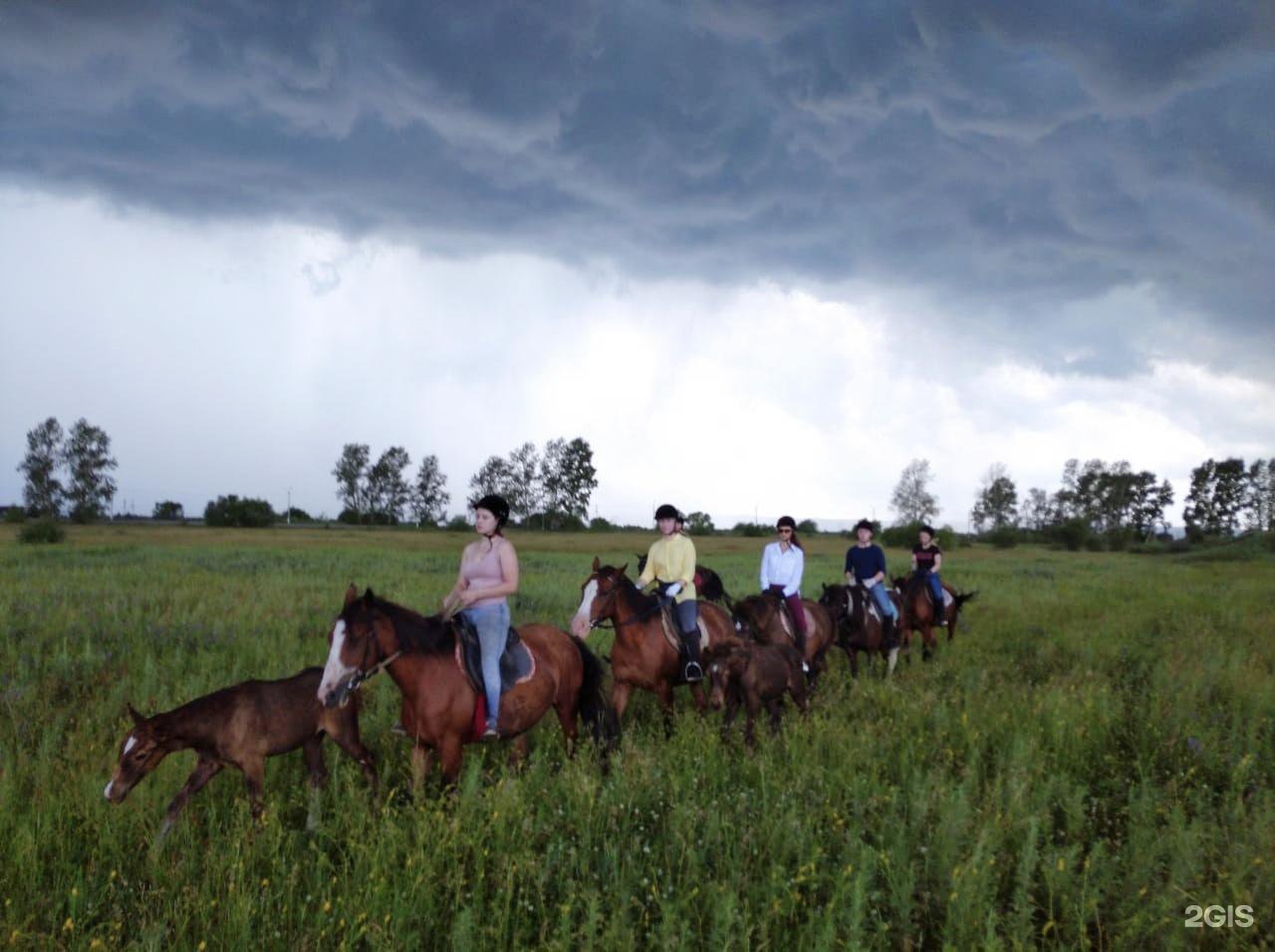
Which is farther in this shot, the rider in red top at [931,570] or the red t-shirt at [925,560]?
the red t-shirt at [925,560]

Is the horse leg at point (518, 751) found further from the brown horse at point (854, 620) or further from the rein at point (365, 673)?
the brown horse at point (854, 620)

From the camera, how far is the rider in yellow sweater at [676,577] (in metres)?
8.59

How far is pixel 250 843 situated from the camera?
474cm

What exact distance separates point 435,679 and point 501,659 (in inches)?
26.8

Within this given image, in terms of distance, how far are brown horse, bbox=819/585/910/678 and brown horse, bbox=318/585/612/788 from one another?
594 centimetres

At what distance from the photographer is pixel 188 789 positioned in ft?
16.5

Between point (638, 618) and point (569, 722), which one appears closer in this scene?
point (569, 722)

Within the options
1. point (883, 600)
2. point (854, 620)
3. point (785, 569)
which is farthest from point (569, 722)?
point (883, 600)

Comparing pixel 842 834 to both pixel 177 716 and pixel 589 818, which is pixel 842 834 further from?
pixel 177 716

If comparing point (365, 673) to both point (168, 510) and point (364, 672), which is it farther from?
point (168, 510)

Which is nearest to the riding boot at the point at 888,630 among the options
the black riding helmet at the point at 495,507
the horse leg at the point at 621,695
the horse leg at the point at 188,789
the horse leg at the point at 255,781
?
the horse leg at the point at 621,695

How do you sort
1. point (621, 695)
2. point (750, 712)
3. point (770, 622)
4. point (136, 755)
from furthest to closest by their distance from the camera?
1. point (770, 622)
2. point (621, 695)
3. point (750, 712)
4. point (136, 755)

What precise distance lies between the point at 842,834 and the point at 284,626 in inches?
411

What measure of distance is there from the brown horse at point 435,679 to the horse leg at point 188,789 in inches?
47.2
